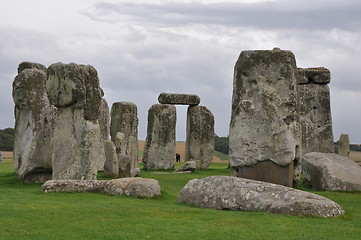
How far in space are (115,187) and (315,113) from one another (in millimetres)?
16707

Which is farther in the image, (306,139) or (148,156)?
(148,156)

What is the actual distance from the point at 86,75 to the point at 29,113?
13.1ft

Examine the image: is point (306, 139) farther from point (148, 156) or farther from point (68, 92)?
point (68, 92)

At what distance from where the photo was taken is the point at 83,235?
10.6 meters

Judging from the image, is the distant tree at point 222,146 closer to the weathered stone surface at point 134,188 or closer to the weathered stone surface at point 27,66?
the weathered stone surface at point 27,66

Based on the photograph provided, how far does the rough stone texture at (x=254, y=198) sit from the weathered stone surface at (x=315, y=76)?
1758cm

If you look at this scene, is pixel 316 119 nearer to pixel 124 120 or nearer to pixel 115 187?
pixel 124 120

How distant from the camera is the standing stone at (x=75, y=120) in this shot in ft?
61.3

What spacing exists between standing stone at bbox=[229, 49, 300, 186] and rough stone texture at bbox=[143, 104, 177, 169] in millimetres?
14322

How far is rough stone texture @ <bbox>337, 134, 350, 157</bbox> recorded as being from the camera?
32219 mm

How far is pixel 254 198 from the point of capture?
1327 cm

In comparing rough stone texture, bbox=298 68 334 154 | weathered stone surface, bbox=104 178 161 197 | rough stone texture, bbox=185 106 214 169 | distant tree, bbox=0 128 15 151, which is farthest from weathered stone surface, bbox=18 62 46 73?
distant tree, bbox=0 128 15 151

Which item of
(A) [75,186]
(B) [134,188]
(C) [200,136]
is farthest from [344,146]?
(A) [75,186]

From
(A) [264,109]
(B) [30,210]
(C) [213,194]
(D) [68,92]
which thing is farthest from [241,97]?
(B) [30,210]
